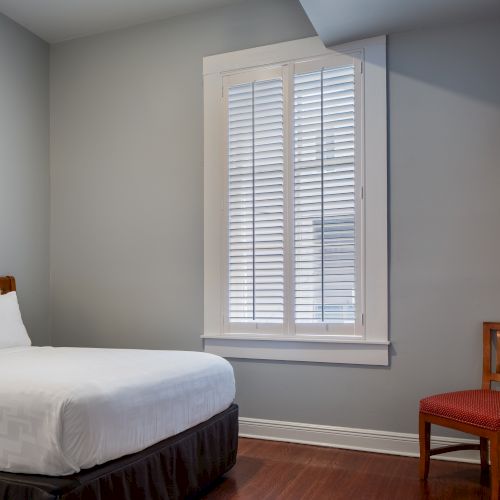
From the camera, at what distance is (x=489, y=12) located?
3.03 m

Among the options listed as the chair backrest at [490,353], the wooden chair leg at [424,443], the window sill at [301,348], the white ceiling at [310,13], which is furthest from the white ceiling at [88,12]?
the wooden chair leg at [424,443]

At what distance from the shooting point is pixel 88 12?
12.7 ft

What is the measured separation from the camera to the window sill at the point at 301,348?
3275 millimetres

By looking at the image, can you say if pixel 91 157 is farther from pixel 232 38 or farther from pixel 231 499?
pixel 231 499

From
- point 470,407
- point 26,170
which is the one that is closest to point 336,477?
point 470,407

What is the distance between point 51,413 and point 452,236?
2334mm

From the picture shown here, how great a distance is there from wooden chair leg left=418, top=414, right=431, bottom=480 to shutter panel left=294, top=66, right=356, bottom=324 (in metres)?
0.78

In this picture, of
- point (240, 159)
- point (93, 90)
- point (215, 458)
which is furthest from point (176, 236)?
point (215, 458)

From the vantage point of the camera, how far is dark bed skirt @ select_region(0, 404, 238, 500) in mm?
1871

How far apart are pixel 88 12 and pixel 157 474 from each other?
10.4ft

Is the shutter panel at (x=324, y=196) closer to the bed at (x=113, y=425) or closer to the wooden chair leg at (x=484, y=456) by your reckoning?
the bed at (x=113, y=425)

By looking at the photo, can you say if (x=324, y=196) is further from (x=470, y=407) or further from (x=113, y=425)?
(x=113, y=425)

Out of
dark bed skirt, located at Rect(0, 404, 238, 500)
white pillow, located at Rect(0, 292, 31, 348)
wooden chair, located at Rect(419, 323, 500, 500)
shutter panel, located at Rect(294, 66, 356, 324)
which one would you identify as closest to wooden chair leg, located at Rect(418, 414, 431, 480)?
wooden chair, located at Rect(419, 323, 500, 500)

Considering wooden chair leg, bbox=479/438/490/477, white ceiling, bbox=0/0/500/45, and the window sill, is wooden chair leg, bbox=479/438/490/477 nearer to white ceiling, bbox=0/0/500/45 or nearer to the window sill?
the window sill
